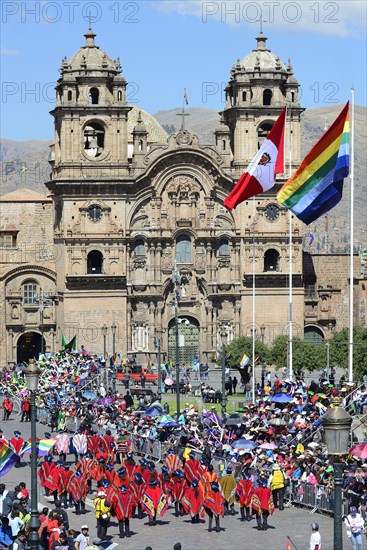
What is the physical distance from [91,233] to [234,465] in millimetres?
45624

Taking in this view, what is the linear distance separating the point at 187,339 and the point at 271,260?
6.35 metres

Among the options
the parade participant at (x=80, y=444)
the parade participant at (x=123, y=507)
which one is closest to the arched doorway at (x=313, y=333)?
the parade participant at (x=80, y=444)

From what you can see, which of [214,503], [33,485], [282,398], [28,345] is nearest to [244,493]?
[214,503]

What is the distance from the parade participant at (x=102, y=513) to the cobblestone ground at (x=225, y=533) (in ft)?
1.09

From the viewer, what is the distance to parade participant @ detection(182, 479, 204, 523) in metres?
40.2

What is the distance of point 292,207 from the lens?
46.5 m

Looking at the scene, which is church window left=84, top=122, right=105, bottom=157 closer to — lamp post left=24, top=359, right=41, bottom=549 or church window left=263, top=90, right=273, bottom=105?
church window left=263, top=90, right=273, bottom=105

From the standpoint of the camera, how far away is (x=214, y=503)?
39656 millimetres

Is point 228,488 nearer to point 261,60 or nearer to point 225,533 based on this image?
point 225,533

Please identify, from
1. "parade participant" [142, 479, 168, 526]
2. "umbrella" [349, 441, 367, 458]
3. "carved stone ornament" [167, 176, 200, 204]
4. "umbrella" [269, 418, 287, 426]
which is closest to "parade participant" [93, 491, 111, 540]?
"parade participant" [142, 479, 168, 526]

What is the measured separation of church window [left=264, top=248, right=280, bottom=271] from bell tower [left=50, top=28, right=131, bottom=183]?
925 centimetres

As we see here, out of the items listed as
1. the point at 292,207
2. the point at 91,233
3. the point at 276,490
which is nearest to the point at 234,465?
the point at 276,490

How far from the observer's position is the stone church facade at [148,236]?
89500 millimetres

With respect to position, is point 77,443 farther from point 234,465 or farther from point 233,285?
point 233,285
